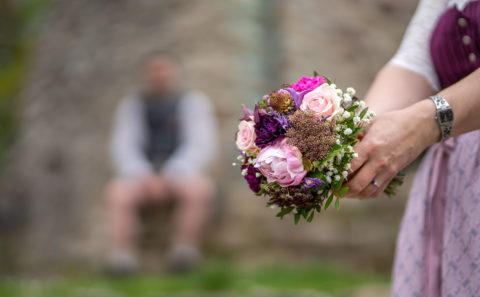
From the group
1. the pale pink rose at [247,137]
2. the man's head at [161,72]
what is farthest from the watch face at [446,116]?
the man's head at [161,72]

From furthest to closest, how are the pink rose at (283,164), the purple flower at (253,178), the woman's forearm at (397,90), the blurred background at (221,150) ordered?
the blurred background at (221,150) < the woman's forearm at (397,90) < the purple flower at (253,178) < the pink rose at (283,164)

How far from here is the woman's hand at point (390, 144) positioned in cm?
117

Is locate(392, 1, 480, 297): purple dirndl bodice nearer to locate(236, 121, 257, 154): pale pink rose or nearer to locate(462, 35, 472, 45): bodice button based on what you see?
locate(462, 35, 472, 45): bodice button

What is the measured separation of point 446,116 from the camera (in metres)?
1.18

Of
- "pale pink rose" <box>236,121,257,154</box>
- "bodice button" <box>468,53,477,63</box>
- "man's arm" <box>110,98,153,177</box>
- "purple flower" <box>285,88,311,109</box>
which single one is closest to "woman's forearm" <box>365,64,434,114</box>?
"bodice button" <box>468,53,477,63</box>

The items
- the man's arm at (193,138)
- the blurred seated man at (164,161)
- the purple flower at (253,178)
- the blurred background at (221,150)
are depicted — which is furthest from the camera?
the man's arm at (193,138)

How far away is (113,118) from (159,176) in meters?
1.43

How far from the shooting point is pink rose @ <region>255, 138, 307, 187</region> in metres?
1.15

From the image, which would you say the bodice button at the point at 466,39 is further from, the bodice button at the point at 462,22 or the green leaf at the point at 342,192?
the green leaf at the point at 342,192

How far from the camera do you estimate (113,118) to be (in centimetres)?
571

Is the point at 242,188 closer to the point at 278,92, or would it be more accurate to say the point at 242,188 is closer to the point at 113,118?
the point at 113,118

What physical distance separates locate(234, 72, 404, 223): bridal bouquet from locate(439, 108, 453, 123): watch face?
163 millimetres

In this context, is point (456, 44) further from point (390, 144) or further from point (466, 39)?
point (390, 144)

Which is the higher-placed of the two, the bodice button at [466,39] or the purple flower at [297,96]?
the bodice button at [466,39]
